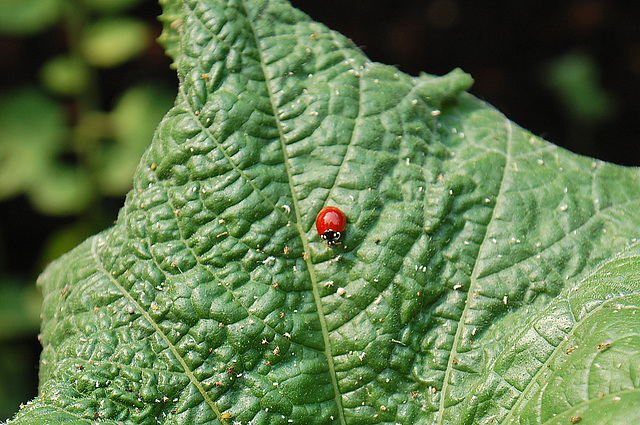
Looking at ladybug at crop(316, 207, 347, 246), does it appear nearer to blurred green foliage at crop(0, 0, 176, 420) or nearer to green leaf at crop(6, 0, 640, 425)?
green leaf at crop(6, 0, 640, 425)

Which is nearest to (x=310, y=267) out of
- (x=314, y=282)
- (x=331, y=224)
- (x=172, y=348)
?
(x=314, y=282)

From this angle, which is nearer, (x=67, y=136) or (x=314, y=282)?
(x=314, y=282)

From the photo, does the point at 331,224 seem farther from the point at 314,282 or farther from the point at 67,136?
the point at 67,136

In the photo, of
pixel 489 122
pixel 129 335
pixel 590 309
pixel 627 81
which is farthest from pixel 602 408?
pixel 627 81

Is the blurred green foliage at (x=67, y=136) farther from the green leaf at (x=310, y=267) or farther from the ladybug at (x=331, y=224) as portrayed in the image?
the ladybug at (x=331, y=224)

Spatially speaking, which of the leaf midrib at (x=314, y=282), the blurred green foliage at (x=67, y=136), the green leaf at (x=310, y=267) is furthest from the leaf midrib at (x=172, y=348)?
the blurred green foliage at (x=67, y=136)

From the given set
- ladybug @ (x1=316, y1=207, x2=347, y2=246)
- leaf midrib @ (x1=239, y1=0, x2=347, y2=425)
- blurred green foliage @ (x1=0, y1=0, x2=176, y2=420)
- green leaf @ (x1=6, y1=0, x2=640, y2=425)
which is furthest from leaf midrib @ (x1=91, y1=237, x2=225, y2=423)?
blurred green foliage @ (x1=0, y1=0, x2=176, y2=420)
